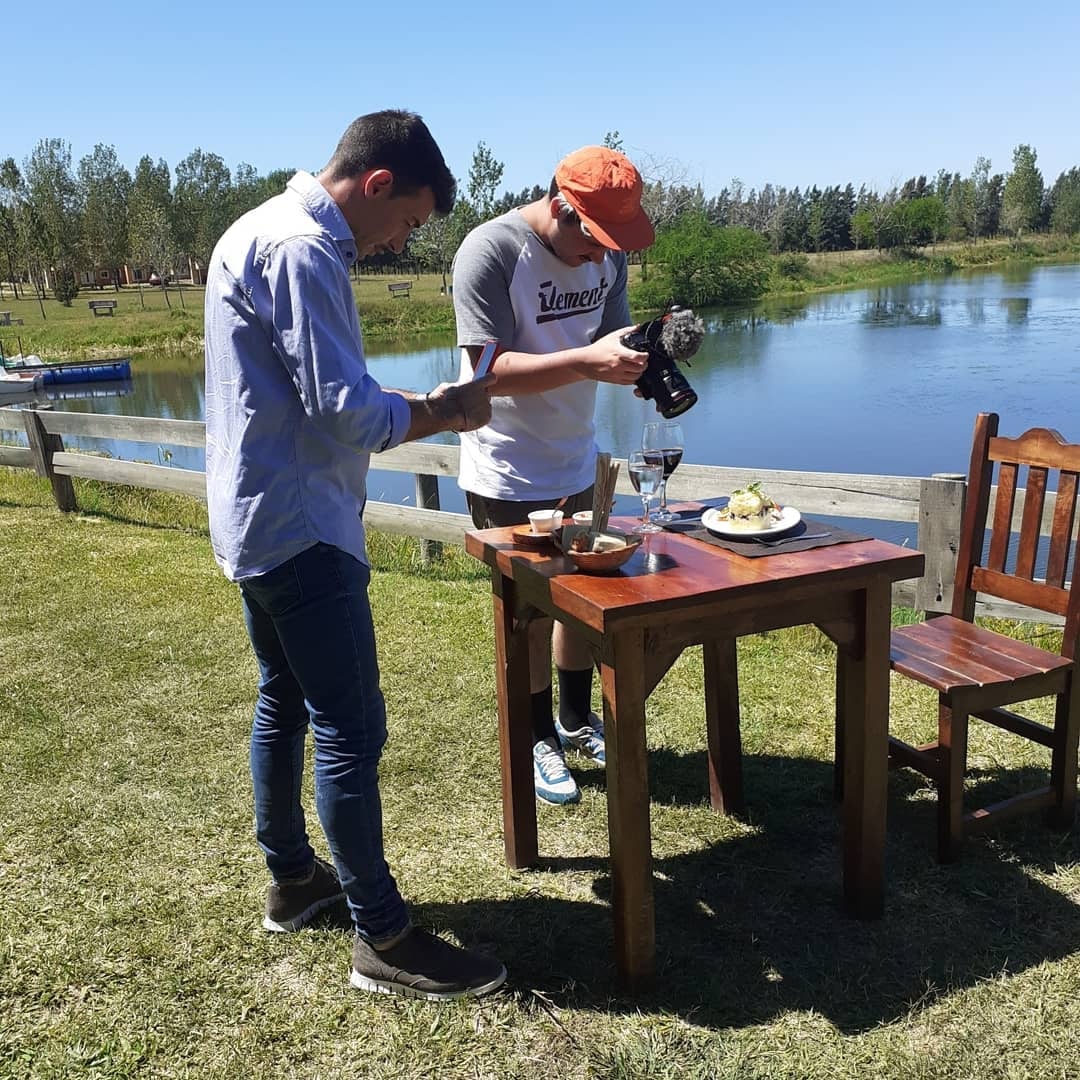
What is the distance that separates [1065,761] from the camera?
2688 millimetres

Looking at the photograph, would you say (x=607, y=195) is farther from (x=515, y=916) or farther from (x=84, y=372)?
(x=84, y=372)

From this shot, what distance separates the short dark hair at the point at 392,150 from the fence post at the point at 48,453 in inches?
244

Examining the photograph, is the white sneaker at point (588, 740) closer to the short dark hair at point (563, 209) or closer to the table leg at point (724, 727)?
the table leg at point (724, 727)

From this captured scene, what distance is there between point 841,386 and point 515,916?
53.2ft

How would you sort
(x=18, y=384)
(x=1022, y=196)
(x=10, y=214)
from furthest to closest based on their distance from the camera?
1. (x=1022, y=196)
2. (x=10, y=214)
3. (x=18, y=384)

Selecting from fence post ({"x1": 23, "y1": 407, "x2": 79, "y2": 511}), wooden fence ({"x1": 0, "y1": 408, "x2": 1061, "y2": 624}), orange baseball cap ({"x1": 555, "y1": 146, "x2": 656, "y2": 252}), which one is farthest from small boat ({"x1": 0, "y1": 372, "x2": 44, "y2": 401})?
orange baseball cap ({"x1": 555, "y1": 146, "x2": 656, "y2": 252})

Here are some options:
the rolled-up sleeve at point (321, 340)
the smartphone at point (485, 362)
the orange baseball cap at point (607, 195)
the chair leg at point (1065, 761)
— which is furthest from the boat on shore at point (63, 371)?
the chair leg at point (1065, 761)

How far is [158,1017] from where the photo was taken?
2119 millimetres

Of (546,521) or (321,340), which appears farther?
(546,521)

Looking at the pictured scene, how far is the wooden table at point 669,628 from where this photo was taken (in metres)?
2.00

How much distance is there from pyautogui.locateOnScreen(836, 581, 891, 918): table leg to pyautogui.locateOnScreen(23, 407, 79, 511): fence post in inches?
259

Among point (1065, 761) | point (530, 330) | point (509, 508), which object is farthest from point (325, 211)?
point (1065, 761)

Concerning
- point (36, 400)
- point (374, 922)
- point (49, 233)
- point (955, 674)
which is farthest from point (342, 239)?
point (49, 233)

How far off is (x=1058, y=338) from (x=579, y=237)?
21194 millimetres
